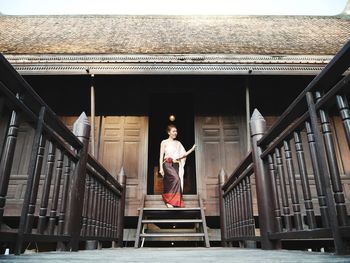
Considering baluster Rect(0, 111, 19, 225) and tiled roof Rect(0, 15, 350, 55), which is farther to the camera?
tiled roof Rect(0, 15, 350, 55)

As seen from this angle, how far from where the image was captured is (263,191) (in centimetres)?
284

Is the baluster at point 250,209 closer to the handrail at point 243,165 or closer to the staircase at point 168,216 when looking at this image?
the handrail at point 243,165

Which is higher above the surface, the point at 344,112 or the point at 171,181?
the point at 171,181

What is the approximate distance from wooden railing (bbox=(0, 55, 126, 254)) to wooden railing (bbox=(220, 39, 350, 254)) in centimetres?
178

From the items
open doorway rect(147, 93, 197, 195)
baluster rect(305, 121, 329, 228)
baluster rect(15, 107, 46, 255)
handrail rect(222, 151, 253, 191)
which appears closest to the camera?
baluster rect(305, 121, 329, 228)

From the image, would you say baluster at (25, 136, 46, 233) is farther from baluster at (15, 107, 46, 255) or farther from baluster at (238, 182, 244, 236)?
baluster at (238, 182, 244, 236)

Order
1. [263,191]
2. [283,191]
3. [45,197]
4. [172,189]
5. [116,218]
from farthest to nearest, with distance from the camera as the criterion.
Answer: [172,189]
[116,218]
[263,191]
[283,191]
[45,197]

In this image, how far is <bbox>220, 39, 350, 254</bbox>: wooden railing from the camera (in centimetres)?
164

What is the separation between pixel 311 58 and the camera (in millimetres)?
6180

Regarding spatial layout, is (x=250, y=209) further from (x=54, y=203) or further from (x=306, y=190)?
(x=54, y=203)

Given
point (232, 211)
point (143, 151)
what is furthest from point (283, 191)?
point (143, 151)

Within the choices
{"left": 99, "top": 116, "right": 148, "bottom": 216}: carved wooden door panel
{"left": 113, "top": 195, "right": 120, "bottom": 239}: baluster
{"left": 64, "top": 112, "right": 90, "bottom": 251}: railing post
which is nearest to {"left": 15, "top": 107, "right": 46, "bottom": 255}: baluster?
{"left": 64, "top": 112, "right": 90, "bottom": 251}: railing post

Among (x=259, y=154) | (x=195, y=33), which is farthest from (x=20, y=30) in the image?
(x=259, y=154)

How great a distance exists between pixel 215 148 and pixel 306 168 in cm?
479
